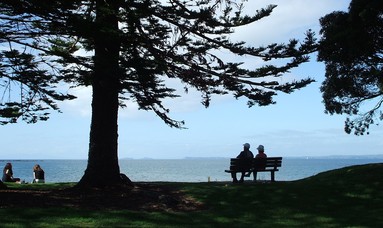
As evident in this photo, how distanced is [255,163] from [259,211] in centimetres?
511

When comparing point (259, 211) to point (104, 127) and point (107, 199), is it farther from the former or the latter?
point (104, 127)

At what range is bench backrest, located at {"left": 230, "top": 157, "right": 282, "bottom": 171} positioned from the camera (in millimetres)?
15148

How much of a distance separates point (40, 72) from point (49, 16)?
298cm

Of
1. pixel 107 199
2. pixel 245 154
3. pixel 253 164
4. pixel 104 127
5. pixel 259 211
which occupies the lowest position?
pixel 259 211

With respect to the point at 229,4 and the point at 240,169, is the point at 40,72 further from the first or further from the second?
the point at 240,169

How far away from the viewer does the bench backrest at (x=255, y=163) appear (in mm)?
15148

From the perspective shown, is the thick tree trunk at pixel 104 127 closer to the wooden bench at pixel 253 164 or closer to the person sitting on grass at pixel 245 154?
the wooden bench at pixel 253 164

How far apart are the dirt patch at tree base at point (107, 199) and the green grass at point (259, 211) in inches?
20.7

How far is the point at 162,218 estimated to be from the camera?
9180mm

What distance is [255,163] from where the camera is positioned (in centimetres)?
1532

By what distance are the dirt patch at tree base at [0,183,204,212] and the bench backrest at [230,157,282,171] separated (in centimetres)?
328

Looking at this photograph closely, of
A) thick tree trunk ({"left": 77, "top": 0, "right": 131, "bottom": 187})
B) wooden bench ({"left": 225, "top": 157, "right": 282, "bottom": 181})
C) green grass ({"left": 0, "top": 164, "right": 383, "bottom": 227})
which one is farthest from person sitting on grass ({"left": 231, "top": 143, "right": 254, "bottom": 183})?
thick tree trunk ({"left": 77, "top": 0, "right": 131, "bottom": 187})

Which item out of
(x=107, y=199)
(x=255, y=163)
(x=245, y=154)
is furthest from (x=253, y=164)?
(x=107, y=199)

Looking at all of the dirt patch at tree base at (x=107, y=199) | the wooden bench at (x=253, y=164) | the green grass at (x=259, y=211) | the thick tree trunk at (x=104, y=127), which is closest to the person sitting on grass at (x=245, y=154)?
the wooden bench at (x=253, y=164)
